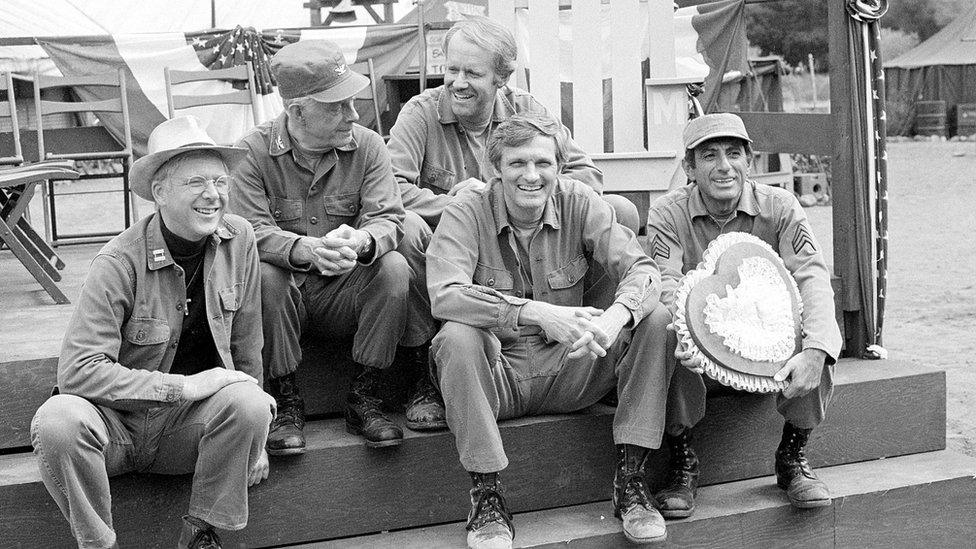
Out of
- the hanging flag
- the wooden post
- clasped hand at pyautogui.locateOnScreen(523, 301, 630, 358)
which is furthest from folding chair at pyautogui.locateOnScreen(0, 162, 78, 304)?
the hanging flag

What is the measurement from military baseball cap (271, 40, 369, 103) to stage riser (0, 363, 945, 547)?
3.50 feet

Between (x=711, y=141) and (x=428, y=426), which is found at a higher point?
(x=711, y=141)

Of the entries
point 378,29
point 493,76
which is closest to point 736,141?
point 493,76

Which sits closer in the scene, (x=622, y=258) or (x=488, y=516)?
(x=488, y=516)

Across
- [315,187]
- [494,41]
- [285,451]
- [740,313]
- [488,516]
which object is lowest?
[488,516]

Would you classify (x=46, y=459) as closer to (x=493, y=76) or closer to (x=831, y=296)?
(x=493, y=76)

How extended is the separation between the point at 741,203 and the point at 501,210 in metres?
0.83

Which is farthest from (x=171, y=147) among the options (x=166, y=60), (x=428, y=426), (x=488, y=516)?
(x=166, y=60)

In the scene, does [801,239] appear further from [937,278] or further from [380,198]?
[937,278]

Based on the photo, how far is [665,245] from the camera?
361 centimetres

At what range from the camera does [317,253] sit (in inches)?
128

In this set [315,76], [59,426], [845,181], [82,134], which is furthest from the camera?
[82,134]

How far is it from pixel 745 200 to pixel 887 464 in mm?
1080

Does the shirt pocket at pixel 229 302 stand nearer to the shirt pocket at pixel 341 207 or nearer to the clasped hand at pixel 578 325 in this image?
the shirt pocket at pixel 341 207
